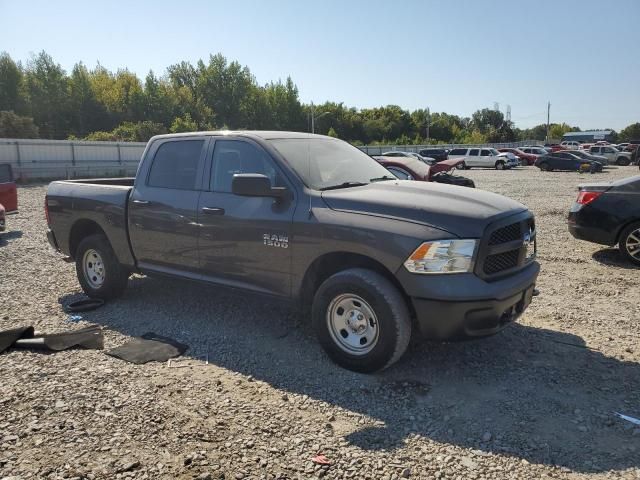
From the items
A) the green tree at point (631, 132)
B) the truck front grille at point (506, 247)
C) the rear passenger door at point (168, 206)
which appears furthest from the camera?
the green tree at point (631, 132)

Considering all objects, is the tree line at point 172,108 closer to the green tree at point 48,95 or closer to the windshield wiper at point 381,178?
the green tree at point 48,95

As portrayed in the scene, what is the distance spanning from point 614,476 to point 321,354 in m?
2.40

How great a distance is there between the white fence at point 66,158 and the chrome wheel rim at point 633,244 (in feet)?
86.9

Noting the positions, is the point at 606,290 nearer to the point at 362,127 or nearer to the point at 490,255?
the point at 490,255

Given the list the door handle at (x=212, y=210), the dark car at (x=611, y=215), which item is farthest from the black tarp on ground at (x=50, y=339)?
the dark car at (x=611, y=215)

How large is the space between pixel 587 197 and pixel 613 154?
42743 millimetres

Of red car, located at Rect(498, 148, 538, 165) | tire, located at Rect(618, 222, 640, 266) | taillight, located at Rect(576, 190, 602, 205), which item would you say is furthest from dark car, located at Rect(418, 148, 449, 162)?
tire, located at Rect(618, 222, 640, 266)

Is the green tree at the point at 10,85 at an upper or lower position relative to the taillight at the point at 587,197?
upper

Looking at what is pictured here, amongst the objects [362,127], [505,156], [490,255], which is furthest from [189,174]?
[362,127]

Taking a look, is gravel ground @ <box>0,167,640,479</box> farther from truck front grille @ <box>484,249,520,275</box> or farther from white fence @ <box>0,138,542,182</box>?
white fence @ <box>0,138,542,182</box>

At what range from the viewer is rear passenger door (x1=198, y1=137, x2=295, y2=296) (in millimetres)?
4492

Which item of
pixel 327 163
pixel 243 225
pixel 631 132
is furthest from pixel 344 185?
pixel 631 132

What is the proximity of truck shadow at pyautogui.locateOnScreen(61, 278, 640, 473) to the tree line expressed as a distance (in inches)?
1716

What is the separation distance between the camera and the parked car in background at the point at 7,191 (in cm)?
1213
